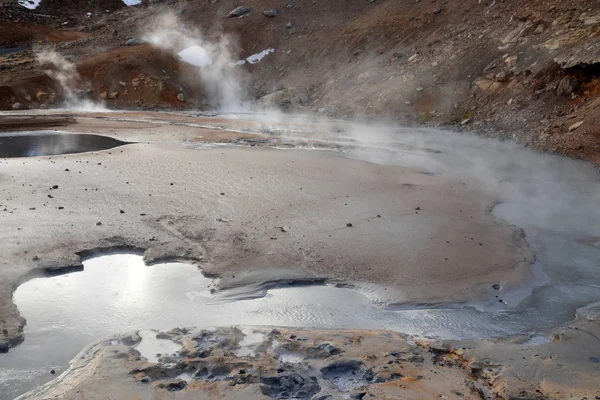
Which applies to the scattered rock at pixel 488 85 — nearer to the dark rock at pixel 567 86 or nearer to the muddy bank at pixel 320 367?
the dark rock at pixel 567 86

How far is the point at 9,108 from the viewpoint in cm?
2497

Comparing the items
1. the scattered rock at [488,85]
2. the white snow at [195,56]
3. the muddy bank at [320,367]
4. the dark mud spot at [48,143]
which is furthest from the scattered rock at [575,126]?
the white snow at [195,56]

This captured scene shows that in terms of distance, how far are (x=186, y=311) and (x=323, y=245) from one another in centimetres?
274

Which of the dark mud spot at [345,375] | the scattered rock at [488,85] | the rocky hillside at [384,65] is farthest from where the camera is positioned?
the scattered rock at [488,85]

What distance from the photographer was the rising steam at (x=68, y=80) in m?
26.9

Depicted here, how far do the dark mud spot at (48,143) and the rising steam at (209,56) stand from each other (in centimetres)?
1047

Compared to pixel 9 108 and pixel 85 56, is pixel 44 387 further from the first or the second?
pixel 85 56

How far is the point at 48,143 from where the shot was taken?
16.9 m

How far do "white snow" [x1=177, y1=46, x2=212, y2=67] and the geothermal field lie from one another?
7700mm

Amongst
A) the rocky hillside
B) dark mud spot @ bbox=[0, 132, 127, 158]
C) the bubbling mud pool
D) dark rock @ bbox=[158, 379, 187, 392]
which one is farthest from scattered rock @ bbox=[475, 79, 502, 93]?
dark rock @ bbox=[158, 379, 187, 392]

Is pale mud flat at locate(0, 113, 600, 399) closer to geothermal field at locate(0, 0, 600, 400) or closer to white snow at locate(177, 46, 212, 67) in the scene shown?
geothermal field at locate(0, 0, 600, 400)

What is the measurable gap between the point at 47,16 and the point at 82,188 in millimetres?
41109

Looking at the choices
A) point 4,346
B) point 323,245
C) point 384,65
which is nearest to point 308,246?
point 323,245

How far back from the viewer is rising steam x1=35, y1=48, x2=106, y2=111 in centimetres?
2688
